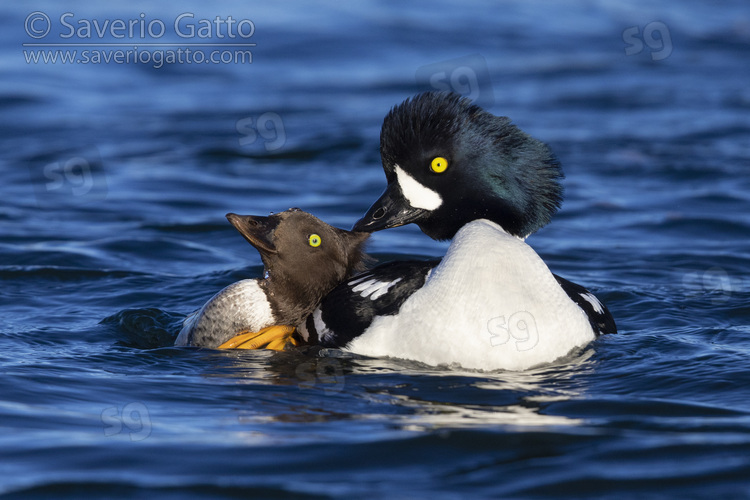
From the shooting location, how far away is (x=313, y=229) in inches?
266

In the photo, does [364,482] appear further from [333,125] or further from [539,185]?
[333,125]

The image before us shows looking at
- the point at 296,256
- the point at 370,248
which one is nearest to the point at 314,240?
the point at 296,256

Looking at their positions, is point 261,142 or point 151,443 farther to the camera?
point 261,142

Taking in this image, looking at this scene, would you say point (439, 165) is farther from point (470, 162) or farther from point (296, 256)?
point (296, 256)

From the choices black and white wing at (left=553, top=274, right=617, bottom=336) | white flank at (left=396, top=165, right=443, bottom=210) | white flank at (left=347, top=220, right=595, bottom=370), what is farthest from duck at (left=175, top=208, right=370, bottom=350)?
black and white wing at (left=553, top=274, right=617, bottom=336)

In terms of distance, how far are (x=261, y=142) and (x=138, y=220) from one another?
4.44 meters

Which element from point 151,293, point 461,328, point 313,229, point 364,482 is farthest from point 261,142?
point 364,482

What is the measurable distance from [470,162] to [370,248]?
12.9 feet

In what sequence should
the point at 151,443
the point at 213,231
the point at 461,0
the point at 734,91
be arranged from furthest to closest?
1. the point at 461,0
2. the point at 734,91
3. the point at 213,231
4. the point at 151,443

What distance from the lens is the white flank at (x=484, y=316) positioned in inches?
233

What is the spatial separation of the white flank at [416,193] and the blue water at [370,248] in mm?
1111

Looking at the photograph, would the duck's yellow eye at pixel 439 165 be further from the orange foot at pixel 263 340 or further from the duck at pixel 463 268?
the orange foot at pixel 263 340

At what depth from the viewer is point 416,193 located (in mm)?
6648

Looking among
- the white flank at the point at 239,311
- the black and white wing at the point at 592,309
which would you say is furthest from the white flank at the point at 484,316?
the white flank at the point at 239,311
